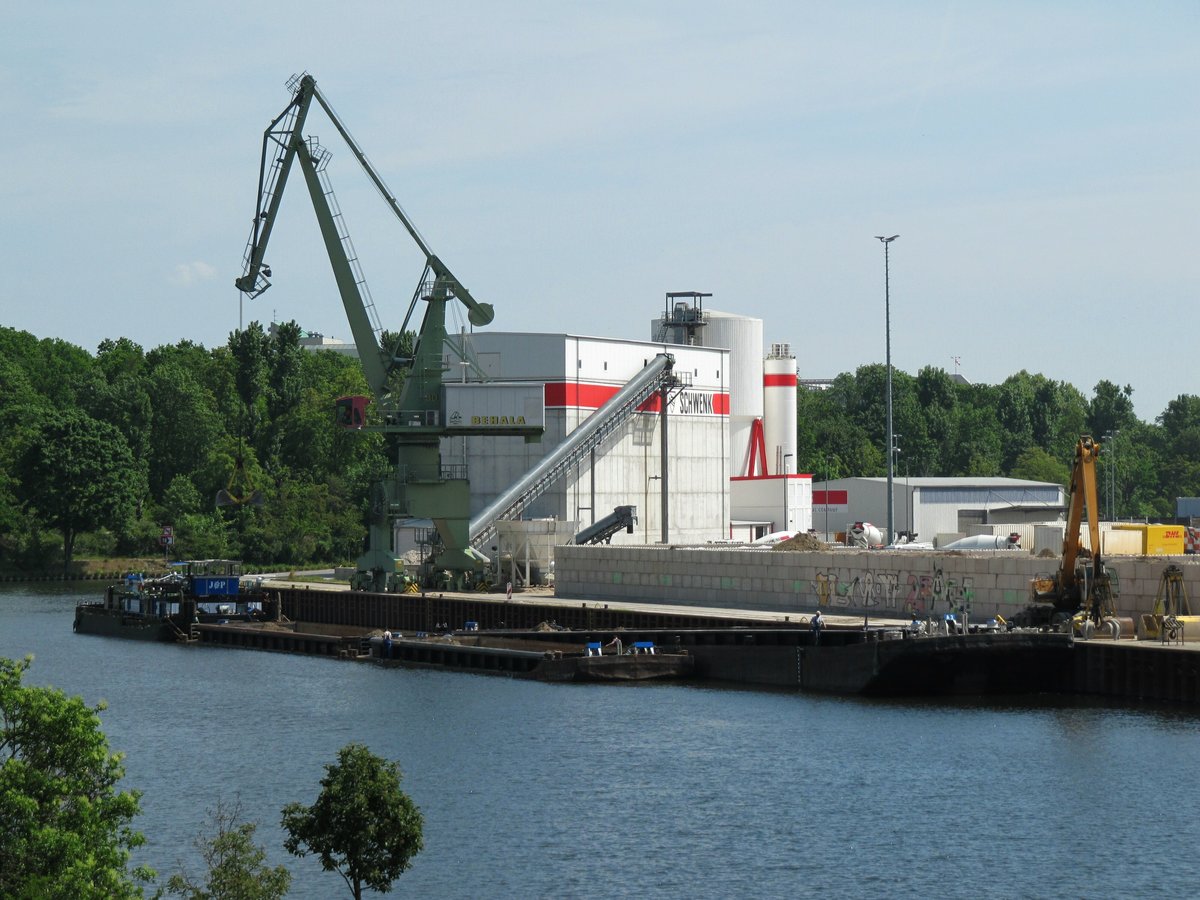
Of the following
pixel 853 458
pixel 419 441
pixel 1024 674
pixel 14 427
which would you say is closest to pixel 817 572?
pixel 1024 674

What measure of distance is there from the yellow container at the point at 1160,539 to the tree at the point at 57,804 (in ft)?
178

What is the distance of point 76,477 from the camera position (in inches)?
5221

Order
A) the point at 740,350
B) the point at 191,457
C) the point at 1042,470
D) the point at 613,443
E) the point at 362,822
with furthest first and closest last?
1. the point at 1042,470
2. the point at 191,457
3. the point at 740,350
4. the point at 613,443
5. the point at 362,822

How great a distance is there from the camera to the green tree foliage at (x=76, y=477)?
13238 cm

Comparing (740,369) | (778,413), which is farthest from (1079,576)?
(778,413)

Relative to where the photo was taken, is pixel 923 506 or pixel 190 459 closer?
pixel 923 506

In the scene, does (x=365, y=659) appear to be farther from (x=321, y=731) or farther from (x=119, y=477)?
(x=119, y=477)

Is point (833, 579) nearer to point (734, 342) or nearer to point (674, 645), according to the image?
point (674, 645)

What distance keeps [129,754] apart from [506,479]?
51.7 m

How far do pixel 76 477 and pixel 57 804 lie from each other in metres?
111

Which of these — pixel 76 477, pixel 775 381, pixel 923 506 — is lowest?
pixel 923 506

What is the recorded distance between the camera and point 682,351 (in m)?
108

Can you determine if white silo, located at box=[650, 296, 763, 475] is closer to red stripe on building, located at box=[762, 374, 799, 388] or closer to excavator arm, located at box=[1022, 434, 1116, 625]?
red stripe on building, located at box=[762, 374, 799, 388]

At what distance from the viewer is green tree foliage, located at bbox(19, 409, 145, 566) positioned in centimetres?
13238
